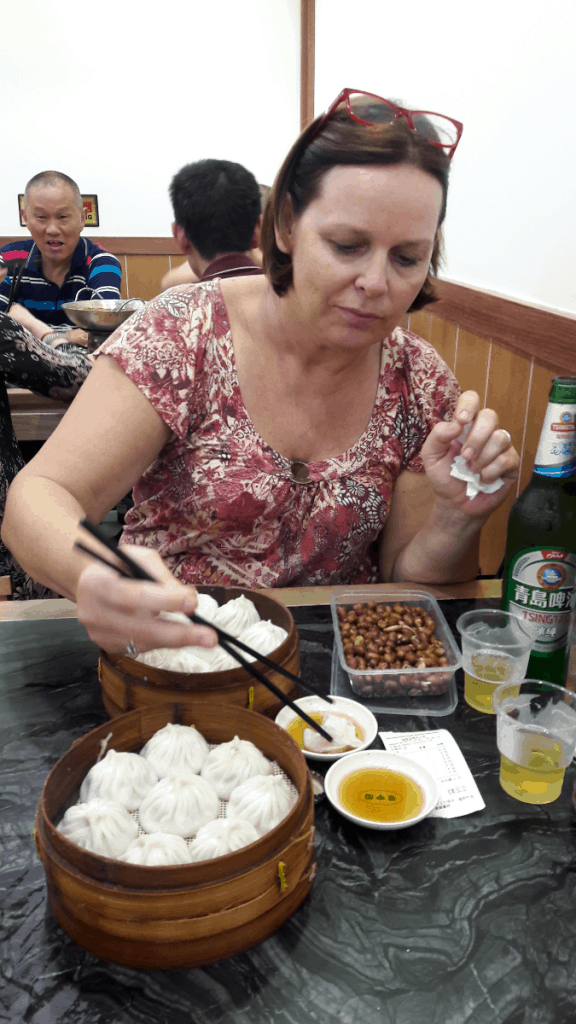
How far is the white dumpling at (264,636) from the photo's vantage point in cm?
107

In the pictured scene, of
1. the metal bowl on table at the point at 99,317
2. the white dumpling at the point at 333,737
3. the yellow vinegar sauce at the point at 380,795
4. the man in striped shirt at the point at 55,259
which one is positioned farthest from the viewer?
the man in striped shirt at the point at 55,259

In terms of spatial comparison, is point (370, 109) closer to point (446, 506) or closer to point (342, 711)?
point (446, 506)

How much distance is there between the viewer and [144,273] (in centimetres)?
603

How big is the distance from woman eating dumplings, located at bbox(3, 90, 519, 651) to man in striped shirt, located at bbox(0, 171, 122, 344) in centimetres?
331

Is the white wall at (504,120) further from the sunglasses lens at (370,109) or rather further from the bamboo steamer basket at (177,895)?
the bamboo steamer basket at (177,895)

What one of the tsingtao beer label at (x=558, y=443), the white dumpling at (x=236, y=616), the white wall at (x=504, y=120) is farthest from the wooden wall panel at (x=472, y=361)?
the white dumpling at (x=236, y=616)

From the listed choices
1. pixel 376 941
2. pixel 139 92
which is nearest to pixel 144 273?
pixel 139 92

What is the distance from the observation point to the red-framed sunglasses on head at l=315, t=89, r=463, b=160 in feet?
4.21

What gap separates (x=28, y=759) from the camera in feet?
3.29

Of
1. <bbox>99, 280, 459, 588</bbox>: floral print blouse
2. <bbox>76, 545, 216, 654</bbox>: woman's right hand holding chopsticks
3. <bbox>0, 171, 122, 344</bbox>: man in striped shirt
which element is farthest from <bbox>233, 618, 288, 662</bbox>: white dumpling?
<bbox>0, 171, 122, 344</bbox>: man in striped shirt

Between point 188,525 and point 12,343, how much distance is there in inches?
38.8

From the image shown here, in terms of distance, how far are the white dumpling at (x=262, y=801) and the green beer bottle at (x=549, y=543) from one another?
1.71ft

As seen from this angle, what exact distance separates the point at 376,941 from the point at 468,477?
0.81m

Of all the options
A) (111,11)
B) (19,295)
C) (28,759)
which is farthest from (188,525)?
(111,11)
